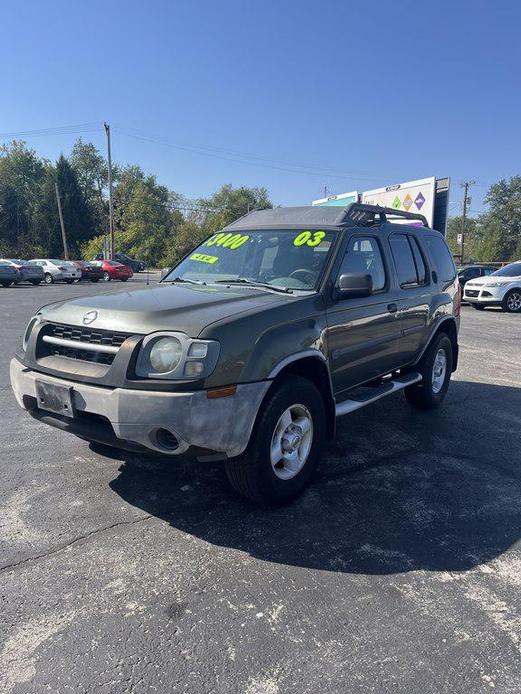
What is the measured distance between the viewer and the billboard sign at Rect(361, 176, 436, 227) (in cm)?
1546

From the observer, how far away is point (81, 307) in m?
3.44

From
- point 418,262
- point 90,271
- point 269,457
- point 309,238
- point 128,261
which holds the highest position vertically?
point 309,238

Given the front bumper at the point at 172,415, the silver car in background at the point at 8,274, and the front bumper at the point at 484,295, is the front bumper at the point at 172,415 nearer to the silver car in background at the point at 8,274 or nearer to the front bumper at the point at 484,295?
the front bumper at the point at 484,295

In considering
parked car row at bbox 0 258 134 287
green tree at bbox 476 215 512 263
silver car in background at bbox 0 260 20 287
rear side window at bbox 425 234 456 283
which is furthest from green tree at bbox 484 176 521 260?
rear side window at bbox 425 234 456 283

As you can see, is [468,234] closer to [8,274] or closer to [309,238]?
[8,274]

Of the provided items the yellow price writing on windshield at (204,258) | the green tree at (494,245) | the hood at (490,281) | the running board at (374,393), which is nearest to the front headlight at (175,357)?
the running board at (374,393)

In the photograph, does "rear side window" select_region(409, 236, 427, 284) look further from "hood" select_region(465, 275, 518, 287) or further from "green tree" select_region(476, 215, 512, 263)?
"green tree" select_region(476, 215, 512, 263)

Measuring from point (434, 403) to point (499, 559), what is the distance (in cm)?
301

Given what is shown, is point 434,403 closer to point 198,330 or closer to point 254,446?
point 254,446

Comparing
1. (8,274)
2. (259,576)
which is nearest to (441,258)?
(259,576)

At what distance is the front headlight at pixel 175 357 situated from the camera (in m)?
2.86

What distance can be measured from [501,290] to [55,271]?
81.6 feet

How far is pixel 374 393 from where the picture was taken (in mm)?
4453

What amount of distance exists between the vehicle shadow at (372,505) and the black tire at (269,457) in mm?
159
